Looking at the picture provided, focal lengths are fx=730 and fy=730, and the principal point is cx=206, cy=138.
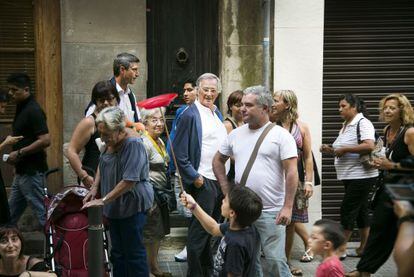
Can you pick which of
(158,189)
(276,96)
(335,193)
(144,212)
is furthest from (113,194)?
(335,193)

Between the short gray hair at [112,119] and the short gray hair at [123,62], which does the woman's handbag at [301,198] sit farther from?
the short gray hair at [112,119]

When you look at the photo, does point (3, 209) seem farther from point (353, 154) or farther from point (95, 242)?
point (353, 154)

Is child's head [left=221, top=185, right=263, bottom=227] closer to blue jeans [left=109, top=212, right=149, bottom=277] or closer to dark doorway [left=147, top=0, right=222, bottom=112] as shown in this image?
blue jeans [left=109, top=212, right=149, bottom=277]

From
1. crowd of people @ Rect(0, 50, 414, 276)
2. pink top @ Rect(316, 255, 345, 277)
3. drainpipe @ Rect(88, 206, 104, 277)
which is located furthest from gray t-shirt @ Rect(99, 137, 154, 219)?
pink top @ Rect(316, 255, 345, 277)

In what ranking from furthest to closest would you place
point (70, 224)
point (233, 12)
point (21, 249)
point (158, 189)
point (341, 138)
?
point (233, 12), point (341, 138), point (158, 189), point (70, 224), point (21, 249)

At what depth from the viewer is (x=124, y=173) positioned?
611cm

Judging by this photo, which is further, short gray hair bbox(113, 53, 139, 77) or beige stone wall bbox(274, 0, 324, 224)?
beige stone wall bbox(274, 0, 324, 224)

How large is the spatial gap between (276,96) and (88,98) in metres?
2.33

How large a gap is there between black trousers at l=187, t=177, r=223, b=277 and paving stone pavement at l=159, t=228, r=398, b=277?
63 cm

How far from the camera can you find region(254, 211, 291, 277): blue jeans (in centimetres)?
602

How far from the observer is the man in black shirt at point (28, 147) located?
752 cm

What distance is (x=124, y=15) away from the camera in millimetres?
8641

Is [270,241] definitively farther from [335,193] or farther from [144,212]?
[335,193]

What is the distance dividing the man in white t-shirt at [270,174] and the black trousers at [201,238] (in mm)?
1029
